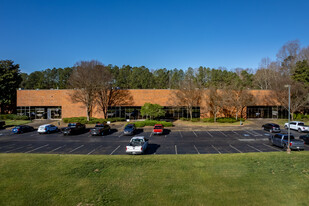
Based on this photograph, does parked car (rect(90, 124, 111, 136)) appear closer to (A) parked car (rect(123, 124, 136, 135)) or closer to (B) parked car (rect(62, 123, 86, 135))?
(A) parked car (rect(123, 124, 136, 135))

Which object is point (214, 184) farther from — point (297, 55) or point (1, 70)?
point (297, 55)

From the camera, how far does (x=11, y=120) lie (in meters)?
47.3

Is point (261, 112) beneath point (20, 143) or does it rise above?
above

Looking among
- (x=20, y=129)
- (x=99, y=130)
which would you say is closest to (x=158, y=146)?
(x=99, y=130)

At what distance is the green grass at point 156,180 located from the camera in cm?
1214

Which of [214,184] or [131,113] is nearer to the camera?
[214,184]

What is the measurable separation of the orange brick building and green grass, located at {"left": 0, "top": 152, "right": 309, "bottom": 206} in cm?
2776

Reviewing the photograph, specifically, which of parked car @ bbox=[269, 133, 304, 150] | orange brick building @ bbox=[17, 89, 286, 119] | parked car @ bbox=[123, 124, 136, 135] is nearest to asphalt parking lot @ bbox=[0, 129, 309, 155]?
parked car @ bbox=[269, 133, 304, 150]

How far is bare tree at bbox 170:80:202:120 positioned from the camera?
42.2 metres

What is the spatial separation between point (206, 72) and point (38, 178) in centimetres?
8864

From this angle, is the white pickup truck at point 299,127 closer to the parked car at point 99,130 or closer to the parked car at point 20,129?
the parked car at point 99,130

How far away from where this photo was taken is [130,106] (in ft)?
152

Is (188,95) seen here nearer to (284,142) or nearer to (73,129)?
(284,142)

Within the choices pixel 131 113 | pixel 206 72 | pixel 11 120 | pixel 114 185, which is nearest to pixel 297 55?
pixel 206 72
